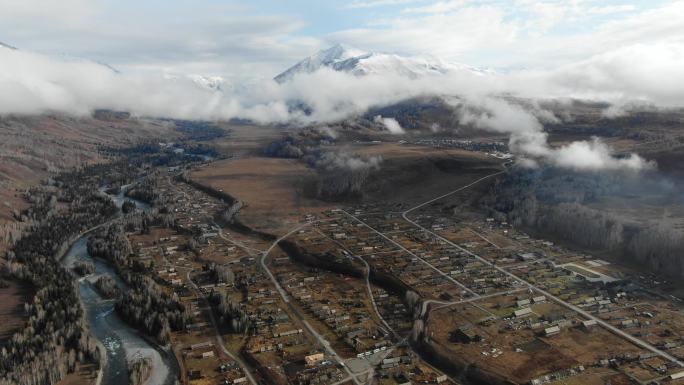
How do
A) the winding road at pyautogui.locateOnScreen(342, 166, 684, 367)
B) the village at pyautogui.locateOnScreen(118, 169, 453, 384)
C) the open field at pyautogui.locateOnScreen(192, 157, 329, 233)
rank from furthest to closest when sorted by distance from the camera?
the open field at pyautogui.locateOnScreen(192, 157, 329, 233), the winding road at pyautogui.locateOnScreen(342, 166, 684, 367), the village at pyautogui.locateOnScreen(118, 169, 453, 384)

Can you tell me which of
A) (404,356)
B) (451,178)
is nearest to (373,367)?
(404,356)

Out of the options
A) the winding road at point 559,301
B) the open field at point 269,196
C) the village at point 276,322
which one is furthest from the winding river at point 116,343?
the winding road at point 559,301

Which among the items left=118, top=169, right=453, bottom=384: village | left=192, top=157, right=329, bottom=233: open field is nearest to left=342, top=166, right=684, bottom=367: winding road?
left=192, top=157, right=329, bottom=233: open field

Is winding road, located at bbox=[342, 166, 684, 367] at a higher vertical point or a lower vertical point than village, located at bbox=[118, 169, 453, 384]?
higher

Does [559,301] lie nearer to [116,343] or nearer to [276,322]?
[276,322]

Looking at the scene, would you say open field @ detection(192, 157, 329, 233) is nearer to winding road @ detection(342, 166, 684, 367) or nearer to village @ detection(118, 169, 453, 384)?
winding road @ detection(342, 166, 684, 367)

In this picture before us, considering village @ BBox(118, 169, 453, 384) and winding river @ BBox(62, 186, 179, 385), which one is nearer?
village @ BBox(118, 169, 453, 384)

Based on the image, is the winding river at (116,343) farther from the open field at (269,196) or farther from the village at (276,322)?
the open field at (269,196)

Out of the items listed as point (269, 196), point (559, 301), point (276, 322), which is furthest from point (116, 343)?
point (269, 196)

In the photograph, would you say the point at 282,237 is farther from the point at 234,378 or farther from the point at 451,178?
the point at 451,178
